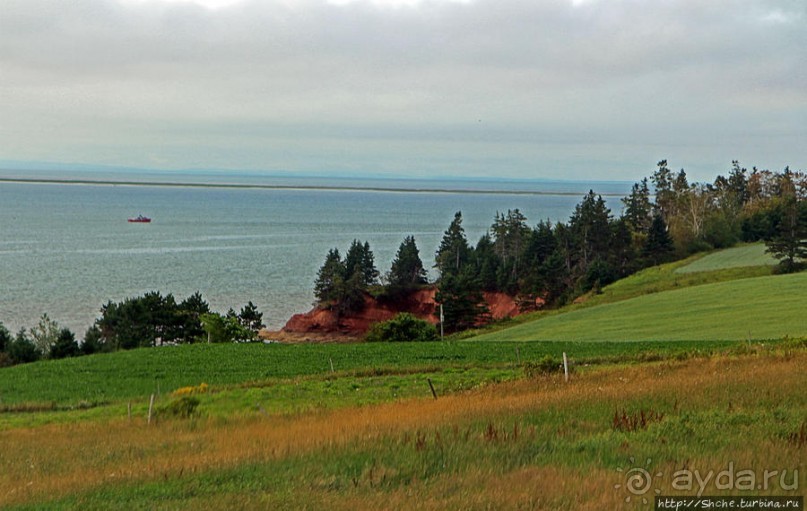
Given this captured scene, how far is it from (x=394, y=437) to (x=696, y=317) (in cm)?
3844

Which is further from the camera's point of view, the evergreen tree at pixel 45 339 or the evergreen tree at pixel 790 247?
the evergreen tree at pixel 790 247

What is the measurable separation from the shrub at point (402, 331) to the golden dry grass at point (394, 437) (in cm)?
3729

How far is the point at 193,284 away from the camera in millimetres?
95250

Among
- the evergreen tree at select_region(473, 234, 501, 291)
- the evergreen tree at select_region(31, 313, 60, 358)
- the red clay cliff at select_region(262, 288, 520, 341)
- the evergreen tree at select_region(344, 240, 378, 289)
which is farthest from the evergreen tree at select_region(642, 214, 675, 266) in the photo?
the evergreen tree at select_region(31, 313, 60, 358)

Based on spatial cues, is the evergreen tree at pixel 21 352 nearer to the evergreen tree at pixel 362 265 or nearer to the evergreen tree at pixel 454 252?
the evergreen tree at pixel 362 265

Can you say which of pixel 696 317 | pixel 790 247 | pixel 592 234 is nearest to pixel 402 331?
pixel 696 317

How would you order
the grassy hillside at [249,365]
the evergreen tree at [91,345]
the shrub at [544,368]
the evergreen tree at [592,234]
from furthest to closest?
the evergreen tree at [592,234] → the evergreen tree at [91,345] → the grassy hillside at [249,365] → the shrub at [544,368]

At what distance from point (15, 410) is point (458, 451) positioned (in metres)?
21.4

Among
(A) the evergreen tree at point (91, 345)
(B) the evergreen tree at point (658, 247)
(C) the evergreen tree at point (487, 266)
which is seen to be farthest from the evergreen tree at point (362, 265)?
(A) the evergreen tree at point (91, 345)

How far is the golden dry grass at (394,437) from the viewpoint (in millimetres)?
7734

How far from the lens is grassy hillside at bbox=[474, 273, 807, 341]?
38.6m

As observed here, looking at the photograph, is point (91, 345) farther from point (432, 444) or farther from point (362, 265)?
point (362, 265)

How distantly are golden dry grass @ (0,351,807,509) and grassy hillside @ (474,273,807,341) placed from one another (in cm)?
2092

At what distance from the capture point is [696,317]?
45000 mm
